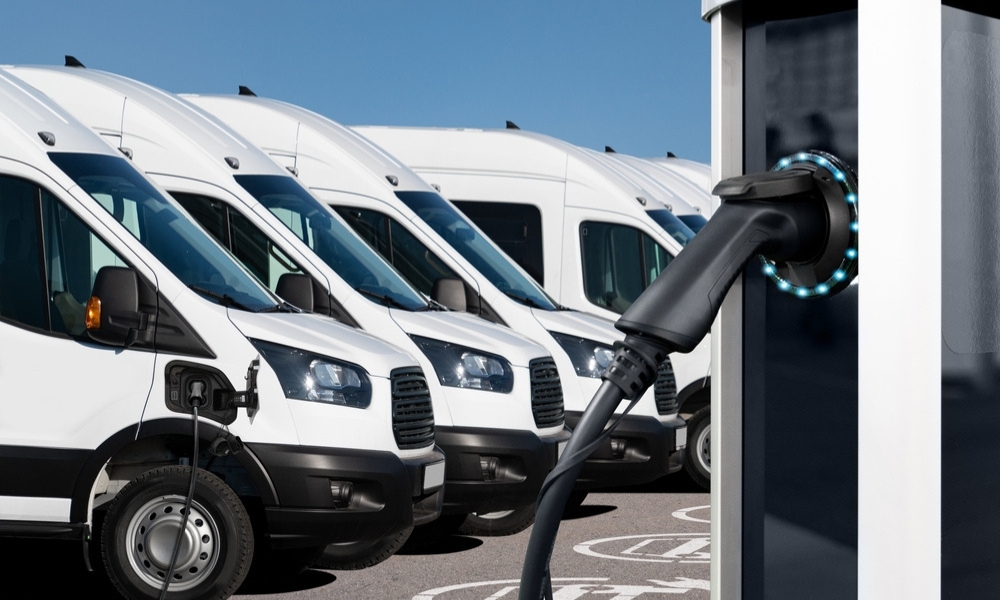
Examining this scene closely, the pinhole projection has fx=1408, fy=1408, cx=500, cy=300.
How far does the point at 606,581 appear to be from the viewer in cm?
735

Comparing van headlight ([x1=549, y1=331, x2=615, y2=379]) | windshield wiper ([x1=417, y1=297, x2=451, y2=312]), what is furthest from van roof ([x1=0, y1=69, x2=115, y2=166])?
van headlight ([x1=549, y1=331, x2=615, y2=379])

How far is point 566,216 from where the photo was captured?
37.5 ft

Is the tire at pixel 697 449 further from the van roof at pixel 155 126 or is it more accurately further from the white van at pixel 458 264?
the van roof at pixel 155 126

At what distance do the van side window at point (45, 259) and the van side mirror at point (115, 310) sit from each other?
22 cm

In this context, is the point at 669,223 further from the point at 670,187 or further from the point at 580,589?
the point at 580,589

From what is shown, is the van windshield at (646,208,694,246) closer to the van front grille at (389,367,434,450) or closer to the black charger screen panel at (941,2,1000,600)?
the van front grille at (389,367,434,450)

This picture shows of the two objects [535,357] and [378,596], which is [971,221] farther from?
[535,357]

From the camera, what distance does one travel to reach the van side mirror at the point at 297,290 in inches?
305

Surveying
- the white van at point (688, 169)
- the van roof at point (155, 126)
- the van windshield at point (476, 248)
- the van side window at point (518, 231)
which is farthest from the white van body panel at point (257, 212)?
the white van at point (688, 169)

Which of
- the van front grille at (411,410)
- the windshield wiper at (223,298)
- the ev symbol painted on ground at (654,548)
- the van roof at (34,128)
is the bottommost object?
the ev symbol painted on ground at (654,548)

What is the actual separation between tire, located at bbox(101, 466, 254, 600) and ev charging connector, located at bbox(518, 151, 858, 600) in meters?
5.23

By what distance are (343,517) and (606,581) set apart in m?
1.63

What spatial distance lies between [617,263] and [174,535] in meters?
5.73

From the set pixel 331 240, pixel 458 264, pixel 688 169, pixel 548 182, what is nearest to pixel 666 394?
pixel 458 264
